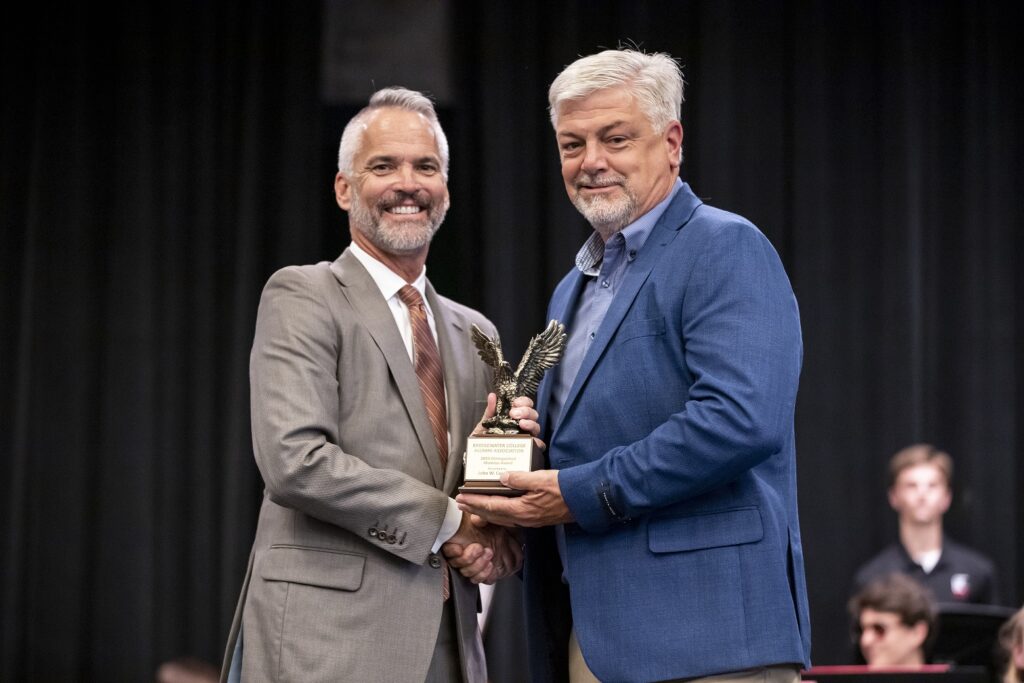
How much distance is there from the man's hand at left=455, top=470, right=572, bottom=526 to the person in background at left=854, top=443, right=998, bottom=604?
344 centimetres

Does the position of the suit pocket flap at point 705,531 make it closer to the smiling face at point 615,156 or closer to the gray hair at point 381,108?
the smiling face at point 615,156

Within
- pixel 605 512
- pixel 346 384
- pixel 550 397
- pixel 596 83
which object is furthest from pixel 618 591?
pixel 596 83

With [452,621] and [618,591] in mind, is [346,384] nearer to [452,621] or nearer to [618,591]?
[452,621]

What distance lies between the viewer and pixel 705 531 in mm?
2471

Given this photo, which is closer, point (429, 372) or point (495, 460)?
point (495, 460)

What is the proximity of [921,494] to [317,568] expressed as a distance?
3.72 m

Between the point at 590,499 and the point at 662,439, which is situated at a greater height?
the point at 662,439

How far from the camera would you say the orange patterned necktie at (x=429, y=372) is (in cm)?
304

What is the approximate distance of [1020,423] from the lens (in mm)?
6695

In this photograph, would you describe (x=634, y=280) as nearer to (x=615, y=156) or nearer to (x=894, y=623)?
(x=615, y=156)

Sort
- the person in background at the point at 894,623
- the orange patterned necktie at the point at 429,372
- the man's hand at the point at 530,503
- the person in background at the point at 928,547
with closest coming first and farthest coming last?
the man's hand at the point at 530,503 < the orange patterned necktie at the point at 429,372 < the person in background at the point at 894,623 < the person in background at the point at 928,547

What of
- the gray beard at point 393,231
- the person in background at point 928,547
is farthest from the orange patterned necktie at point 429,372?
the person in background at point 928,547

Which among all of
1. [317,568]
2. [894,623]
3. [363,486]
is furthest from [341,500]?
[894,623]

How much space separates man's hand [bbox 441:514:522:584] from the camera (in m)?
2.93
